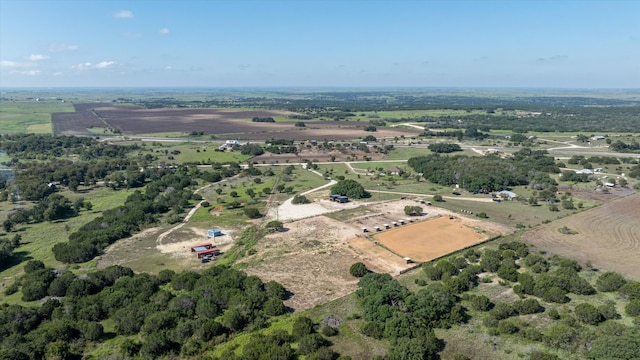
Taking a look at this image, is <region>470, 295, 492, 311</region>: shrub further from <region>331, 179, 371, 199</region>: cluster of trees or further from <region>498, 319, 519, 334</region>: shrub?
<region>331, 179, 371, 199</region>: cluster of trees

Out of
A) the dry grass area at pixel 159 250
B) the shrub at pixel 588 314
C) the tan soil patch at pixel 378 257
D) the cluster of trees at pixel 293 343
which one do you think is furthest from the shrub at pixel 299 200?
the shrub at pixel 588 314

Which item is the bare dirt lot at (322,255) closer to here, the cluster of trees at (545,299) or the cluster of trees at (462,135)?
the cluster of trees at (545,299)

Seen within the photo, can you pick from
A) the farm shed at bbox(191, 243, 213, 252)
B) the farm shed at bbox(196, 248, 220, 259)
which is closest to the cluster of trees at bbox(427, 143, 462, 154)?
the farm shed at bbox(191, 243, 213, 252)

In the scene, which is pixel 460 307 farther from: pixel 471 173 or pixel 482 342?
pixel 471 173

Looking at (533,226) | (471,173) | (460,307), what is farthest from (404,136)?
(460,307)

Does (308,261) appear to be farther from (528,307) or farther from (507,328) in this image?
(528,307)

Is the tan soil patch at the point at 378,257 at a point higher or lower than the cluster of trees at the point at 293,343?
lower

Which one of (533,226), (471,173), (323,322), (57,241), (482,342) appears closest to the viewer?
(482,342)
